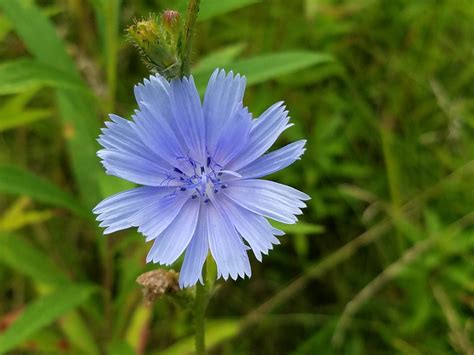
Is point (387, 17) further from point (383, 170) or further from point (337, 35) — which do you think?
point (383, 170)

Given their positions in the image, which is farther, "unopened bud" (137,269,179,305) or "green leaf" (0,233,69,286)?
"green leaf" (0,233,69,286)

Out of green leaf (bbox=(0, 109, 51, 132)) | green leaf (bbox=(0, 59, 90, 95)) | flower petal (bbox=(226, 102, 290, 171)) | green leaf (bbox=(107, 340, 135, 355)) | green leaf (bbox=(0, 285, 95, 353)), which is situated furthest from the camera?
green leaf (bbox=(0, 109, 51, 132))

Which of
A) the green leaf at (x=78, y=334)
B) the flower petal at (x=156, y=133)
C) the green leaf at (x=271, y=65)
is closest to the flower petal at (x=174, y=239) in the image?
the flower petal at (x=156, y=133)

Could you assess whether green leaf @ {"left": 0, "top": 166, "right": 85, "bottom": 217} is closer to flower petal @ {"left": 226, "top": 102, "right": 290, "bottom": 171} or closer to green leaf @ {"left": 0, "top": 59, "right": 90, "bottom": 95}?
green leaf @ {"left": 0, "top": 59, "right": 90, "bottom": 95}

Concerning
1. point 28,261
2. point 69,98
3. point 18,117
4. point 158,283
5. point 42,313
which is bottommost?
point 158,283

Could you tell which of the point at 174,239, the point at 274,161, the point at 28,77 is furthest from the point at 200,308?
the point at 28,77

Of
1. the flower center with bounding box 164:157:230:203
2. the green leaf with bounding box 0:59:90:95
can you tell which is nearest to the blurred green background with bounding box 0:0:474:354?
the green leaf with bounding box 0:59:90:95

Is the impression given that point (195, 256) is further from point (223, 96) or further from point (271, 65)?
point (271, 65)
